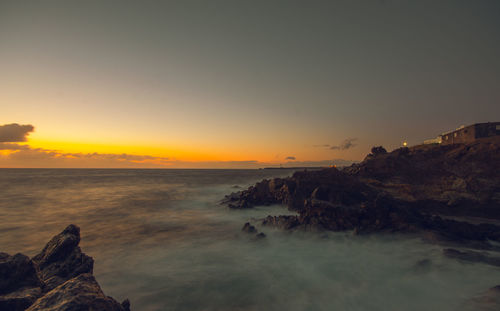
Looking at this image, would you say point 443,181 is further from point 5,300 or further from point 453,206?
point 5,300

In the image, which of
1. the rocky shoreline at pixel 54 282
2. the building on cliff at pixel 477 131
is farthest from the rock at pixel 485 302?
the building on cliff at pixel 477 131

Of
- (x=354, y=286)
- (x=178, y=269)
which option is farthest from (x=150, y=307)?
(x=354, y=286)

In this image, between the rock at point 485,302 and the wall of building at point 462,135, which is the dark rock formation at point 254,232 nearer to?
the rock at point 485,302

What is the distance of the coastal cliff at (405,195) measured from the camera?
1163 cm

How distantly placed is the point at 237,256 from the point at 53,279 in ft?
22.6

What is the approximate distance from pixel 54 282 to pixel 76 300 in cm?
280

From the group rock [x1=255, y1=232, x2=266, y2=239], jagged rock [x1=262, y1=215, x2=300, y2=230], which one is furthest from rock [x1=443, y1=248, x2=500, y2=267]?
rock [x1=255, y1=232, x2=266, y2=239]

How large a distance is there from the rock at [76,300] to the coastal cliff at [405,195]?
10.2 metres

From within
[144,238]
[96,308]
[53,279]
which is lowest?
[144,238]

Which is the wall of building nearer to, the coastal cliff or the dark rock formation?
the coastal cliff

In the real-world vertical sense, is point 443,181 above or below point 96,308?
above

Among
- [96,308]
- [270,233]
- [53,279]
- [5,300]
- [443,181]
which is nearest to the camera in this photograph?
[96,308]

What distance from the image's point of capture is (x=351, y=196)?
14336 millimetres

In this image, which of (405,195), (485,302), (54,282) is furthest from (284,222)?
(54,282)
